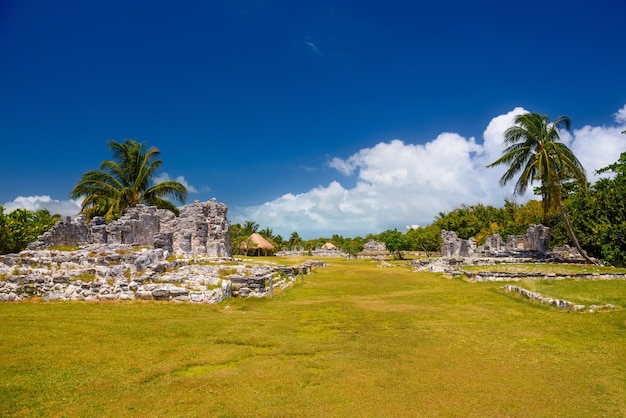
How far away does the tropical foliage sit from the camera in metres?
23.7

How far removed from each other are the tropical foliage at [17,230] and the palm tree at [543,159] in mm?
36470

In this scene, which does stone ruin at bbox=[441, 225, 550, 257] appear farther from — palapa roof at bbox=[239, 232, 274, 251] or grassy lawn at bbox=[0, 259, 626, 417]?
palapa roof at bbox=[239, 232, 274, 251]

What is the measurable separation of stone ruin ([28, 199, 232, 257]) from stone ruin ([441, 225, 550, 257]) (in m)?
29.4

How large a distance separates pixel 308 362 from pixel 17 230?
27.1 m

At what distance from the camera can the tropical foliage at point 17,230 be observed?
77.9ft

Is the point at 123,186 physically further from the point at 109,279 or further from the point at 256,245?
the point at 256,245

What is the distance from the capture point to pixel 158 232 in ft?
80.3

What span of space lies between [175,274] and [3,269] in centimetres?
638

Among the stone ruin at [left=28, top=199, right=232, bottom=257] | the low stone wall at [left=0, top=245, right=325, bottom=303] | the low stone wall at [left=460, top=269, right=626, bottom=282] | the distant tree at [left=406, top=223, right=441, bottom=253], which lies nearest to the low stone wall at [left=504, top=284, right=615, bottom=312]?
the low stone wall at [left=460, top=269, right=626, bottom=282]

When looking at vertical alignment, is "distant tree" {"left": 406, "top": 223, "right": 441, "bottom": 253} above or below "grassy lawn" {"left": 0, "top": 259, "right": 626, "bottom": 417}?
above

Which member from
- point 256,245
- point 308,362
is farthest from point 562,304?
point 256,245

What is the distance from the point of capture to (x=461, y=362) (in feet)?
22.9

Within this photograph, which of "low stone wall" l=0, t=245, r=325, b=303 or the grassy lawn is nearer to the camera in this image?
the grassy lawn

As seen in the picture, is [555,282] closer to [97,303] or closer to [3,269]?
[97,303]
